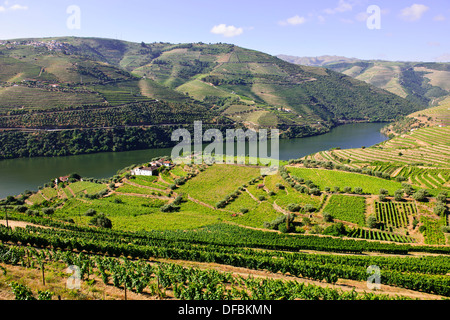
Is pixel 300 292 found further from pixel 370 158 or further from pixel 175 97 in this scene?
pixel 175 97

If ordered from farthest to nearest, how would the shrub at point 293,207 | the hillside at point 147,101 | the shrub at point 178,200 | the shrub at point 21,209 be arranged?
the hillside at point 147,101
the shrub at point 178,200
the shrub at point 21,209
the shrub at point 293,207

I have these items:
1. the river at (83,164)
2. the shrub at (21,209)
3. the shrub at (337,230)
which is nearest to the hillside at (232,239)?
the shrub at (337,230)

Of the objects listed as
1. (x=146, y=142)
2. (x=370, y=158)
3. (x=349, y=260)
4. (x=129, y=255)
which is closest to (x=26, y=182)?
(x=146, y=142)

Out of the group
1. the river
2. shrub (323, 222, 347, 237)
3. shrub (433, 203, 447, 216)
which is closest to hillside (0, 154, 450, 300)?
shrub (323, 222, 347, 237)

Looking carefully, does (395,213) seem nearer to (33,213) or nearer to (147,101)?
(33,213)

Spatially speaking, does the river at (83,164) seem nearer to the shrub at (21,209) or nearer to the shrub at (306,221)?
the shrub at (21,209)

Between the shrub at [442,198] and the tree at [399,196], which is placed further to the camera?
the tree at [399,196]

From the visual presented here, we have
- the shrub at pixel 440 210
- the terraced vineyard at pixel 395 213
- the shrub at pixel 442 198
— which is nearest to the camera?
the shrub at pixel 440 210

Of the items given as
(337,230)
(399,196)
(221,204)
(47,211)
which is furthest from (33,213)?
(399,196)
